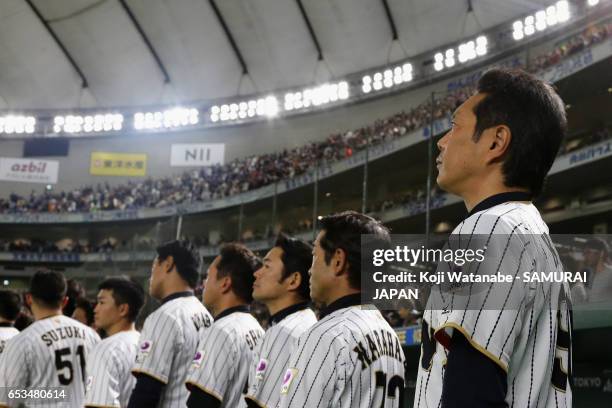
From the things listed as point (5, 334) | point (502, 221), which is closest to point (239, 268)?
point (5, 334)

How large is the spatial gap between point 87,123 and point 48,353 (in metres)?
32.6

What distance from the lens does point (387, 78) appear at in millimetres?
28844

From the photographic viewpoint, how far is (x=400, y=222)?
19.5 meters

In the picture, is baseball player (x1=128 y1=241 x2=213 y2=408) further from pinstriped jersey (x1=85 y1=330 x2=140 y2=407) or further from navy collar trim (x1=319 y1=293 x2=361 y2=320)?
navy collar trim (x1=319 y1=293 x2=361 y2=320)

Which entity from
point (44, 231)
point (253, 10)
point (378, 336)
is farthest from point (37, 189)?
point (378, 336)

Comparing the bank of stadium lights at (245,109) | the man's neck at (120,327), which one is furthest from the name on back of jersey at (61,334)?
the bank of stadium lights at (245,109)

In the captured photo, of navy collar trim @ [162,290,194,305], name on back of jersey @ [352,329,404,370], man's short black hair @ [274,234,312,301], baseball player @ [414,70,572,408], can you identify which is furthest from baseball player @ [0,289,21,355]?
baseball player @ [414,70,572,408]

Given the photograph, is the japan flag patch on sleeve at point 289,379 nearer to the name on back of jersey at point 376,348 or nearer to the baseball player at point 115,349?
the name on back of jersey at point 376,348

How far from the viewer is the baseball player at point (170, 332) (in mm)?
4395

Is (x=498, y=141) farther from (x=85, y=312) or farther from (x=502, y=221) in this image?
(x=85, y=312)

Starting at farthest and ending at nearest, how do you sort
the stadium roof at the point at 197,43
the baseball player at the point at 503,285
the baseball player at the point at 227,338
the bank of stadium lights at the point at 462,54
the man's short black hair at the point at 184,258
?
the stadium roof at the point at 197,43 → the bank of stadium lights at the point at 462,54 → the man's short black hair at the point at 184,258 → the baseball player at the point at 227,338 → the baseball player at the point at 503,285

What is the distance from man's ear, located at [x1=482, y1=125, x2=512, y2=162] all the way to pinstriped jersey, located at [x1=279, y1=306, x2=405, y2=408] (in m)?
1.19

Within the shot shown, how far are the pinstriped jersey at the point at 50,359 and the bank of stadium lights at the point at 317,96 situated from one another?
83.2ft

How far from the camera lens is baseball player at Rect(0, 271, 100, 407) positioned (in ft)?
17.1
